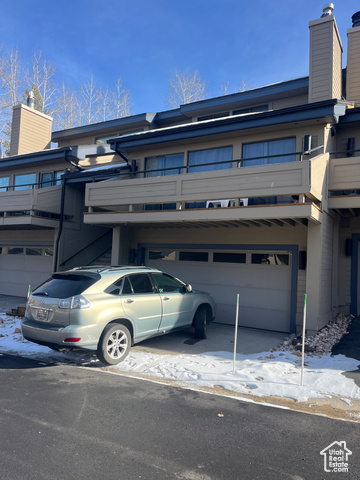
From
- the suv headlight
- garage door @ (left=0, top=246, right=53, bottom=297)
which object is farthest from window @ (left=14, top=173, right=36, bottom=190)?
the suv headlight

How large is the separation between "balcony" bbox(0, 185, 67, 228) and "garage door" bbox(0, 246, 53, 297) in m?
1.82

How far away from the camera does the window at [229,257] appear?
34.6 feet

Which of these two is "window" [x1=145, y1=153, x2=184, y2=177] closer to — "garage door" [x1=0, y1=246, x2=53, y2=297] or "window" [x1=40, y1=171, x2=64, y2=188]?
"window" [x1=40, y1=171, x2=64, y2=188]

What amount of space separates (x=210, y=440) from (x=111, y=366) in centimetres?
299

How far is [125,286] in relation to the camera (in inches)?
259

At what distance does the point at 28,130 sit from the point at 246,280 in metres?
15.1

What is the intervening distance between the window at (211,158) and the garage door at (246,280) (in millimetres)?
2727

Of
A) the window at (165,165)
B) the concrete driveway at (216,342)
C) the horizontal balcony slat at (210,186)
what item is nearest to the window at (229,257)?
the concrete driveway at (216,342)

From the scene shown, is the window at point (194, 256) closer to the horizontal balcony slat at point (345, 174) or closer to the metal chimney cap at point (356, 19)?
the horizontal balcony slat at point (345, 174)

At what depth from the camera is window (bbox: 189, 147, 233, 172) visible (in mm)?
11055

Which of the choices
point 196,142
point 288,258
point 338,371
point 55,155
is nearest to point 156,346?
point 338,371

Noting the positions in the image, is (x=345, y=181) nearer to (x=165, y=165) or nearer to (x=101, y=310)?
(x=165, y=165)

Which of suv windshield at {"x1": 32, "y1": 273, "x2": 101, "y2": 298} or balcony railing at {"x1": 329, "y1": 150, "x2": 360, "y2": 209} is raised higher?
balcony railing at {"x1": 329, "y1": 150, "x2": 360, "y2": 209}

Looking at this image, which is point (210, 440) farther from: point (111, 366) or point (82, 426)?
point (111, 366)
